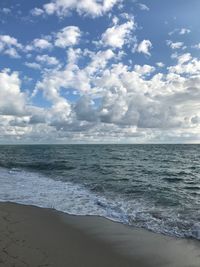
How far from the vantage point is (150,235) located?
9.61m

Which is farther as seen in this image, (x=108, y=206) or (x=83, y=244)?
(x=108, y=206)

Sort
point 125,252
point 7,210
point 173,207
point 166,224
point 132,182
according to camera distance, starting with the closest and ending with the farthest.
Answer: point 125,252
point 166,224
point 7,210
point 173,207
point 132,182

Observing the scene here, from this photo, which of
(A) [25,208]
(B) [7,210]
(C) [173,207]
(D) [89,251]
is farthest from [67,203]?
(D) [89,251]

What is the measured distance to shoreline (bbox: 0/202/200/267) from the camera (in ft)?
23.7

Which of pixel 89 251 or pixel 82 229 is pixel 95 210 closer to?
pixel 82 229

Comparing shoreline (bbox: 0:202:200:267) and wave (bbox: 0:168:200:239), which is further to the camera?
wave (bbox: 0:168:200:239)

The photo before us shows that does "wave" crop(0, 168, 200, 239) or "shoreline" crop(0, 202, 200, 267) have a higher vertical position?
"shoreline" crop(0, 202, 200, 267)

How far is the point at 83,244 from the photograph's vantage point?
8.66 m

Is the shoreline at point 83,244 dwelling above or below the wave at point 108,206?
above

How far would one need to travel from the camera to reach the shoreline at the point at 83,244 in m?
7.23

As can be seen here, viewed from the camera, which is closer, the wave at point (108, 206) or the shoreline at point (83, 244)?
the shoreline at point (83, 244)

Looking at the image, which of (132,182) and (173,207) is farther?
(132,182)

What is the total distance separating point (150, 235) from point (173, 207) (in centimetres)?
493

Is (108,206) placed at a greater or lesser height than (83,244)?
lesser
